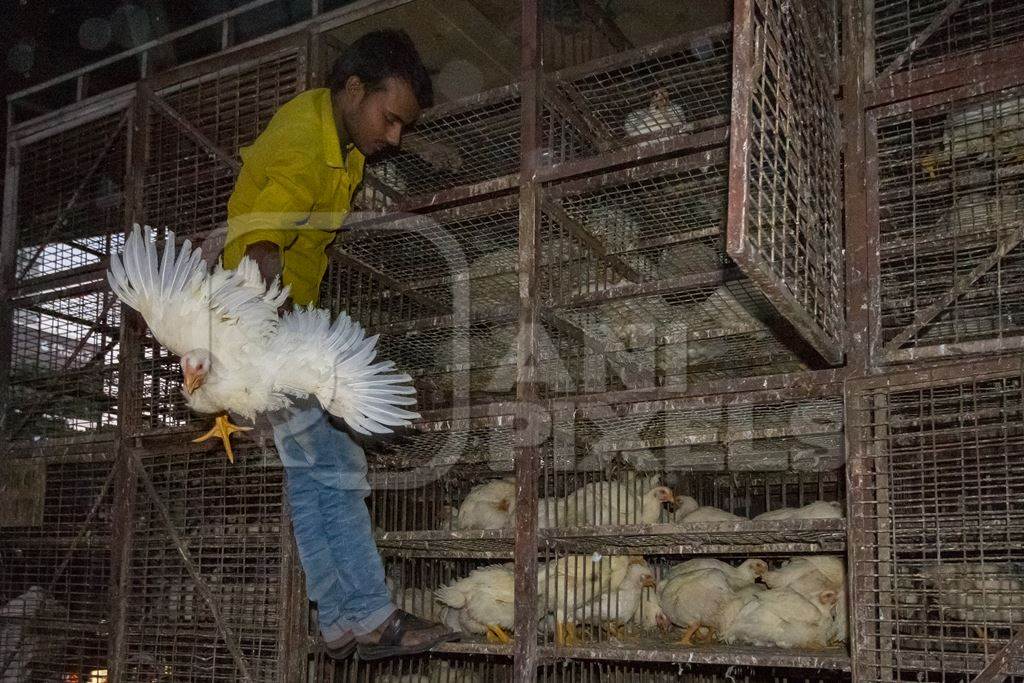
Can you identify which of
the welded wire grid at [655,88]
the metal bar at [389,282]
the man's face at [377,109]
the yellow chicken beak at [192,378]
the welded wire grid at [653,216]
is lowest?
the yellow chicken beak at [192,378]

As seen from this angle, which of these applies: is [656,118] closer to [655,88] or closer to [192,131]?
[655,88]

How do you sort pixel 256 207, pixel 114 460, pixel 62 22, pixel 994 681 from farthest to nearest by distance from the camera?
pixel 62 22
pixel 114 460
pixel 256 207
pixel 994 681

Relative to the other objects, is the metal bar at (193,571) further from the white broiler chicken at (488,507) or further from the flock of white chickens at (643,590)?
the white broiler chicken at (488,507)

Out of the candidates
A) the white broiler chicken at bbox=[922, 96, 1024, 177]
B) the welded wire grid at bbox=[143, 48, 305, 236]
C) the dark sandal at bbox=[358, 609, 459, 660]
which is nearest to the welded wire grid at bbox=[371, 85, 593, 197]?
the welded wire grid at bbox=[143, 48, 305, 236]

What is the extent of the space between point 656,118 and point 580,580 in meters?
2.01

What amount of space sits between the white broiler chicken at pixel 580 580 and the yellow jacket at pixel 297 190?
1.52 m

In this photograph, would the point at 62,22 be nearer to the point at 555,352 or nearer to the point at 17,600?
the point at 17,600

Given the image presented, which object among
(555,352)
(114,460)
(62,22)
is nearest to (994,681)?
(555,352)

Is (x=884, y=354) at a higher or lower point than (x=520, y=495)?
higher

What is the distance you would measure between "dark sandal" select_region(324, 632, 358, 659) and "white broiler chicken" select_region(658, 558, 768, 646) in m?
1.26

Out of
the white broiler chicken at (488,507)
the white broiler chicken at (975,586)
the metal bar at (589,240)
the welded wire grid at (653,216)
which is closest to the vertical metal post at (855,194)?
the welded wire grid at (653,216)

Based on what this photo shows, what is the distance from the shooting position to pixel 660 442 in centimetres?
421

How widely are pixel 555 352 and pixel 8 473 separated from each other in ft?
10.0

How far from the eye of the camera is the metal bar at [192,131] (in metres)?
4.39
